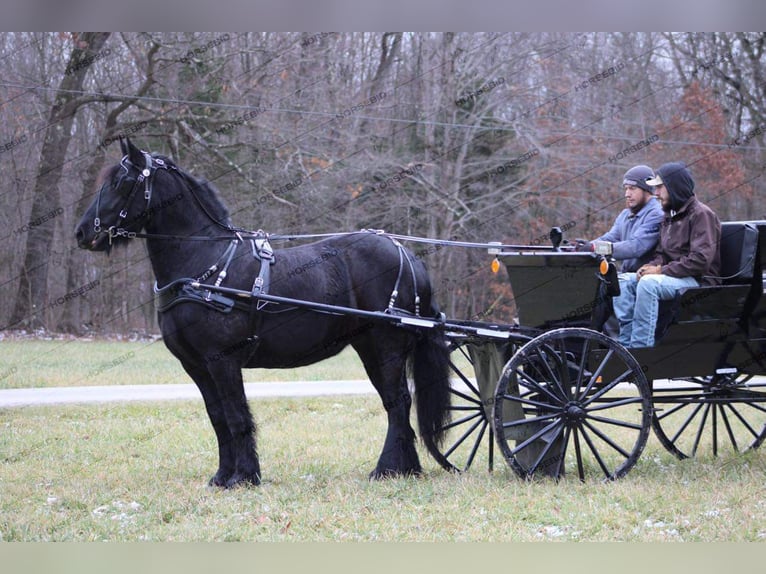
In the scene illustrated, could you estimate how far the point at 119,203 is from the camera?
19.5 ft

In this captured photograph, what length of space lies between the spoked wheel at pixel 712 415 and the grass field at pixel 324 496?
0.26 metres

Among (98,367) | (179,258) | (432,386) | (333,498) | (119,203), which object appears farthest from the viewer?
(98,367)

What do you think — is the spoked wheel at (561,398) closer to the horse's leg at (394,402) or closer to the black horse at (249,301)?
the black horse at (249,301)

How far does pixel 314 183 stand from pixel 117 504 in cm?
1404

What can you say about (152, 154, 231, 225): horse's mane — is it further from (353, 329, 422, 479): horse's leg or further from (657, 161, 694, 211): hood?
(657, 161, 694, 211): hood

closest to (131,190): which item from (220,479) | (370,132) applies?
(220,479)

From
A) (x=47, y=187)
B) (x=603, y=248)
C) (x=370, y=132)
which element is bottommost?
(x=603, y=248)

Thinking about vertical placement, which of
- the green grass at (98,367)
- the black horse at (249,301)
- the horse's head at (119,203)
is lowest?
the green grass at (98,367)

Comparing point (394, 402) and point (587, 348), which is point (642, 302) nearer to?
point (587, 348)

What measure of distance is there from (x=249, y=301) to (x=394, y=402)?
54.5 inches

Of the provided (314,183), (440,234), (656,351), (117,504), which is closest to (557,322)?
(656,351)

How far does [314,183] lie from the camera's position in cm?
1922

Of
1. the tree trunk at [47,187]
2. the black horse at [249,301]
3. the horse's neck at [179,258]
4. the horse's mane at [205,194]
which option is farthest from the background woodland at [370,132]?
the horse's neck at [179,258]

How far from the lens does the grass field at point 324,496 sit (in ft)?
16.1
